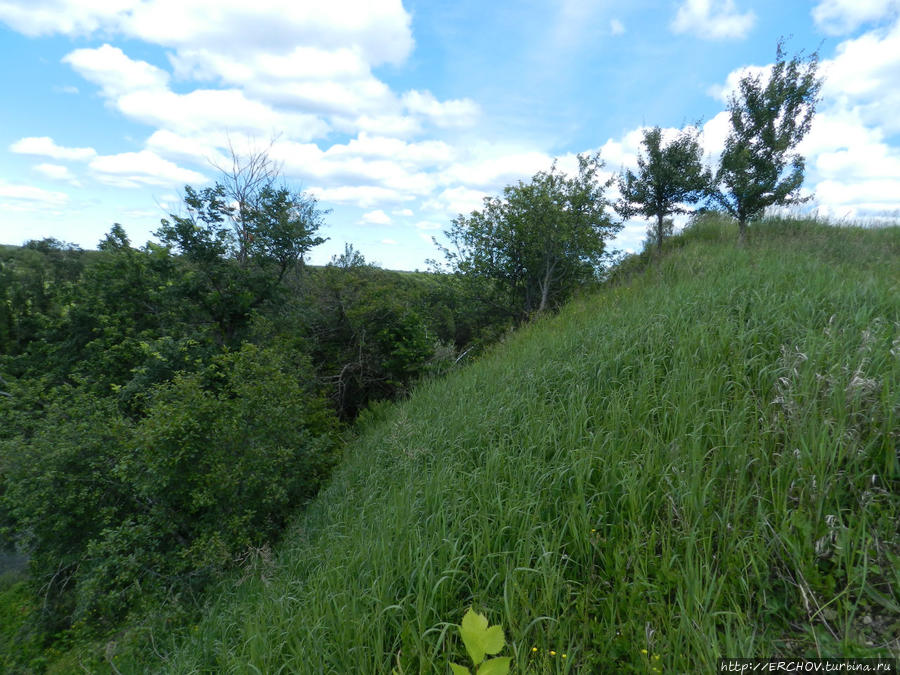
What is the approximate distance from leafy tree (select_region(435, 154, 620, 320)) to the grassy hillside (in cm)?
888

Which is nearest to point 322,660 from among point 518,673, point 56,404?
point 518,673

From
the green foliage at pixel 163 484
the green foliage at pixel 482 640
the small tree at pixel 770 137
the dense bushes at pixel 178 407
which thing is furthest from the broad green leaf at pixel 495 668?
the small tree at pixel 770 137

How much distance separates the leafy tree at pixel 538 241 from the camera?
12422 mm

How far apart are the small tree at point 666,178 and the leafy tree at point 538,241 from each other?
131 cm

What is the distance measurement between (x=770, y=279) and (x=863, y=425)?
10.2ft

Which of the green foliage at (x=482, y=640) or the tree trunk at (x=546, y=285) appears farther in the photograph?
the tree trunk at (x=546, y=285)

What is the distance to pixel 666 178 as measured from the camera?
34.5ft

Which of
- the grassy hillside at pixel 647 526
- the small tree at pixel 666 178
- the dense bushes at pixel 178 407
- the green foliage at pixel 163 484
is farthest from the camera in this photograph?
the small tree at pixel 666 178

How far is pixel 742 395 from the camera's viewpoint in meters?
A: 2.83

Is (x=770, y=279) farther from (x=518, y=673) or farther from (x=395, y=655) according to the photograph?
(x=395, y=655)

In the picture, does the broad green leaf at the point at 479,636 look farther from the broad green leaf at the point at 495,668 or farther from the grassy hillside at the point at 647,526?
the grassy hillside at the point at 647,526

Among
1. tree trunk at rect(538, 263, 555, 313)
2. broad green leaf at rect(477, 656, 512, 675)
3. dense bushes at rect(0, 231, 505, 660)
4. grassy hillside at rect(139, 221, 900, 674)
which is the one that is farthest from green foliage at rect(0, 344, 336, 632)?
tree trunk at rect(538, 263, 555, 313)

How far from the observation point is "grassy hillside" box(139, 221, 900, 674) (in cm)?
162

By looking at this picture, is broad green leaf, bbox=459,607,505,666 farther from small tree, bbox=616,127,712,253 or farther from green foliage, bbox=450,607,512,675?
small tree, bbox=616,127,712,253
